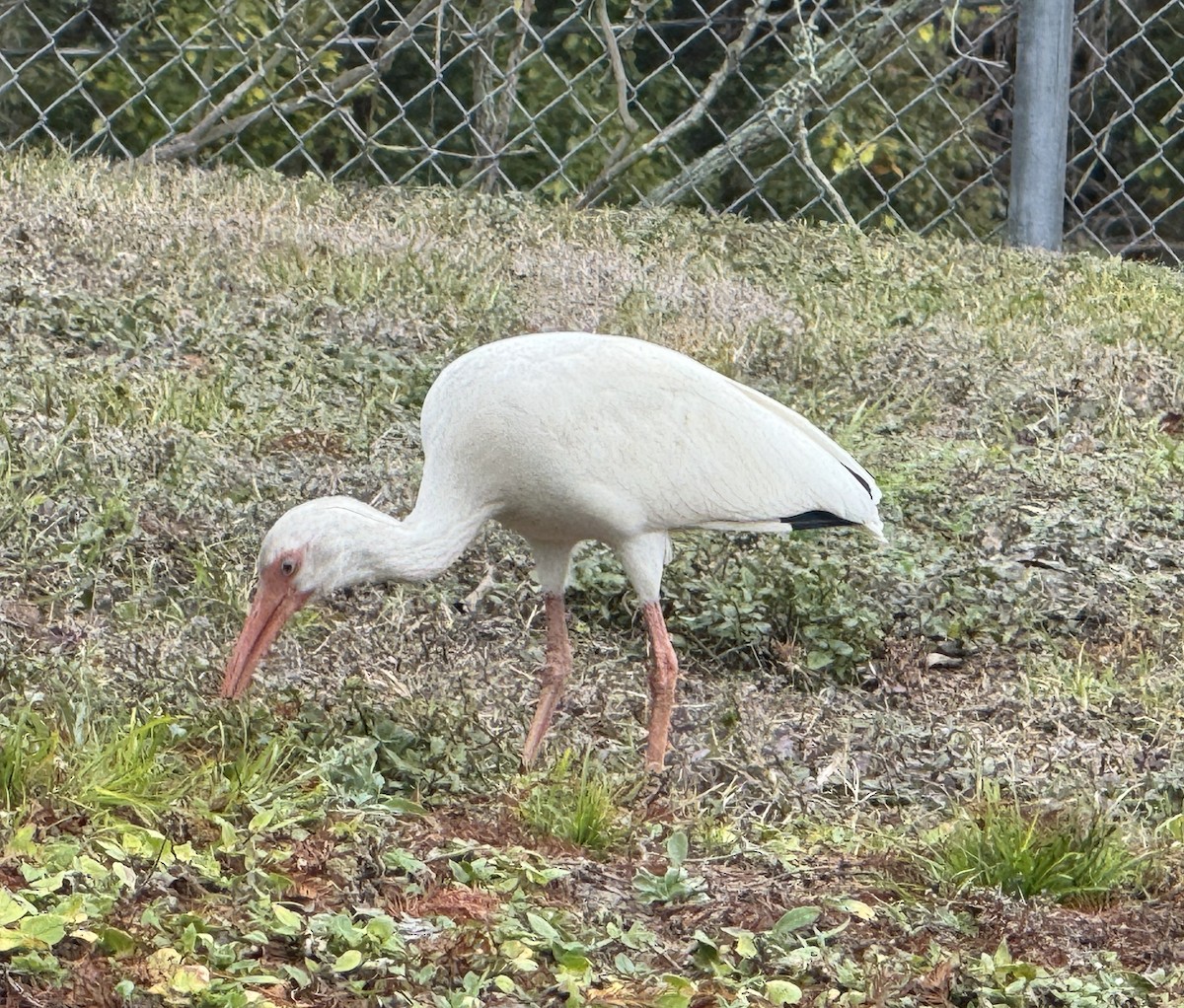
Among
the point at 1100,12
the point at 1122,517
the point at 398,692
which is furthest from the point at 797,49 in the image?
the point at 398,692

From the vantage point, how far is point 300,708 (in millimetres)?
3527

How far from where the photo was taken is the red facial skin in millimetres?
3426

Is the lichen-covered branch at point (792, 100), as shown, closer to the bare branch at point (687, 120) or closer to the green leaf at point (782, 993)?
the bare branch at point (687, 120)

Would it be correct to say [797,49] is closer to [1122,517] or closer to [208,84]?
[208,84]

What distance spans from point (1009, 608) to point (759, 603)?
0.60 meters

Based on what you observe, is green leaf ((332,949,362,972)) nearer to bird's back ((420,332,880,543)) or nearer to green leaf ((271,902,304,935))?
green leaf ((271,902,304,935))

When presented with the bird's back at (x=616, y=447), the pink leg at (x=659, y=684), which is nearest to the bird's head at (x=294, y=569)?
the bird's back at (x=616, y=447)

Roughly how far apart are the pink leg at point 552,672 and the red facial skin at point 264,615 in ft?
1.64

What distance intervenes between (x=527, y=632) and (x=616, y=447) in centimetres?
79

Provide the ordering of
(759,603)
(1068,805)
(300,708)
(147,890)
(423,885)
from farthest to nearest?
(759,603) < (300,708) < (1068,805) < (423,885) < (147,890)

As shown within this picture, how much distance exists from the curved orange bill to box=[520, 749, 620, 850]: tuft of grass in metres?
0.56

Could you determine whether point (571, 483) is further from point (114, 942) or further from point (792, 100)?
point (792, 100)

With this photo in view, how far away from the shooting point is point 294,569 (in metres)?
3.42

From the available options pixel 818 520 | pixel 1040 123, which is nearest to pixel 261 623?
pixel 818 520
